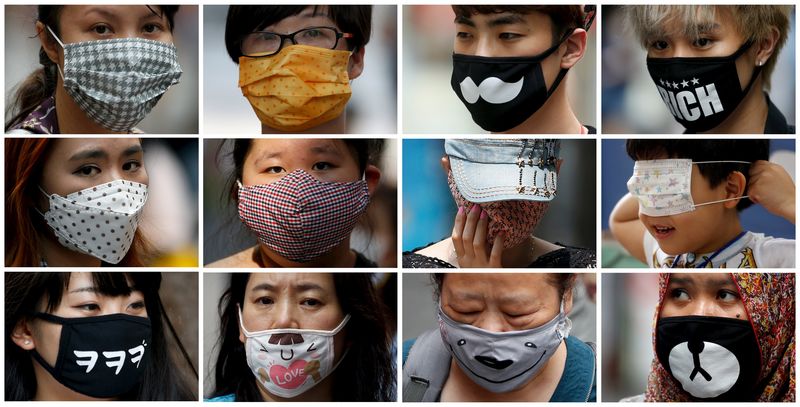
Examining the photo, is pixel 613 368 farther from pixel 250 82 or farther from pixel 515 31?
pixel 250 82

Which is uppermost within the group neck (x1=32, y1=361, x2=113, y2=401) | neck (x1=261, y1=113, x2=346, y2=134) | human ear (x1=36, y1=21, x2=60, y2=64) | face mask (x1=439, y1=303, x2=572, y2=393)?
human ear (x1=36, y1=21, x2=60, y2=64)

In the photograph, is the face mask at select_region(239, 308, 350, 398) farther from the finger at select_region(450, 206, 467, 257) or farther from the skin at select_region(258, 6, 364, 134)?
the skin at select_region(258, 6, 364, 134)

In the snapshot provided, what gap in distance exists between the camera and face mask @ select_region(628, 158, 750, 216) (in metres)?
5.18

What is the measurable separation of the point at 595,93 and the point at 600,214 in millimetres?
478

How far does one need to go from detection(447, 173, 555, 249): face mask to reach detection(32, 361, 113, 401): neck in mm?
1681

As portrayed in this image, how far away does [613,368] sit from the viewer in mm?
5332

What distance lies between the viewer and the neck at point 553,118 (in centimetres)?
514

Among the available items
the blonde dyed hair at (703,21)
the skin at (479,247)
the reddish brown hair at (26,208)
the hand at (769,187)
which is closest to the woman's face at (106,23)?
the reddish brown hair at (26,208)

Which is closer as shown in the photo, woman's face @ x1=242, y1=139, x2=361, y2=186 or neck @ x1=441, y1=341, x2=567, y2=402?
woman's face @ x1=242, y1=139, x2=361, y2=186

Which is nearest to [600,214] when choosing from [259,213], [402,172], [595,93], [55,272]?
[595,93]

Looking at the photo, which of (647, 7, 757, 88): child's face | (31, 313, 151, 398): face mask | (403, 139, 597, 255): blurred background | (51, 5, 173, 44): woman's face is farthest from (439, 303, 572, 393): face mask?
(51, 5, 173, 44): woman's face

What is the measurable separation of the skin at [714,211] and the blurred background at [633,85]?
24 cm

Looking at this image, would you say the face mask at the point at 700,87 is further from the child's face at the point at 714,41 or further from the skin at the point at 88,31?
the skin at the point at 88,31

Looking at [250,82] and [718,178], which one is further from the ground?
[250,82]
